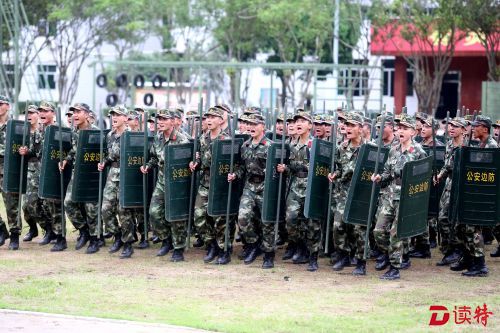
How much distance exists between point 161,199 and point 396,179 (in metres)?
3.23

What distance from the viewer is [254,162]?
47.1 ft

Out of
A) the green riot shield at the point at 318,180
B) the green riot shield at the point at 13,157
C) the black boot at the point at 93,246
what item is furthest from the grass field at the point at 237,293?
the green riot shield at the point at 13,157

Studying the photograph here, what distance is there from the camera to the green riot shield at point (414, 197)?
513 inches

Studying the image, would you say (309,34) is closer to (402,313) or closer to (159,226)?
(159,226)

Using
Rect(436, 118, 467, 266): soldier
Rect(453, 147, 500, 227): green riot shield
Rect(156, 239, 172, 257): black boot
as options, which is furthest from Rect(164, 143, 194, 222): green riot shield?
Rect(453, 147, 500, 227): green riot shield

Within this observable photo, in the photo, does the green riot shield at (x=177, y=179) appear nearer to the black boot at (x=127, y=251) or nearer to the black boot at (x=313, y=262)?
the black boot at (x=127, y=251)

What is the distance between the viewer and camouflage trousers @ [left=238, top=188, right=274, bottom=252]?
14.4 metres

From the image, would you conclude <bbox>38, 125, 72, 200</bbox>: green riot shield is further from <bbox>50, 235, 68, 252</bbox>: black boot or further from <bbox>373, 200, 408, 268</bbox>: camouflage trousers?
<bbox>373, 200, 408, 268</bbox>: camouflage trousers

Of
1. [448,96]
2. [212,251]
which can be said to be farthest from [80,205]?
[448,96]

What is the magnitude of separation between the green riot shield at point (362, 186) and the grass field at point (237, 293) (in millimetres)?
734

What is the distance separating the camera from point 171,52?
47219 millimetres

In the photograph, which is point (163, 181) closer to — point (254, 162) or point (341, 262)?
point (254, 162)

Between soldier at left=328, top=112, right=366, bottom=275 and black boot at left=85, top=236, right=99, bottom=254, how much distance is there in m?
3.42

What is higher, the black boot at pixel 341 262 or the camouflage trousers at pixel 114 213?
the camouflage trousers at pixel 114 213
